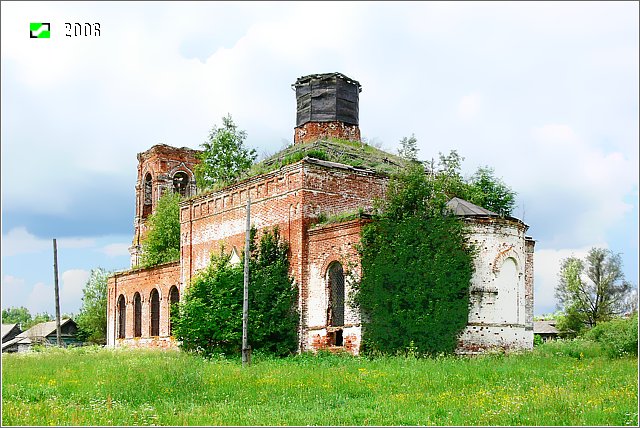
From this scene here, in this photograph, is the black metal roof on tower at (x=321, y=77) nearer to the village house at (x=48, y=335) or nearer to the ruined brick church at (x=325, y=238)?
the ruined brick church at (x=325, y=238)

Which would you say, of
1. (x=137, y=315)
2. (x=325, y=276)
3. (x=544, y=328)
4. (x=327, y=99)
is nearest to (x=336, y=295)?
(x=325, y=276)

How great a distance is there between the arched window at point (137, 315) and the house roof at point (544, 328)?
23287 millimetres

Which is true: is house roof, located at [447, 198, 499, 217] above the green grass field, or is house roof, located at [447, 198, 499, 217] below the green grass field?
→ above

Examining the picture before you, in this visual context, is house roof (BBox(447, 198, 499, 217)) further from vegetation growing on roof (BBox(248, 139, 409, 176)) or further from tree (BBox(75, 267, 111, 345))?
tree (BBox(75, 267, 111, 345))

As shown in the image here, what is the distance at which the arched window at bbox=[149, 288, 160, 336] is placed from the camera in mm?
31891

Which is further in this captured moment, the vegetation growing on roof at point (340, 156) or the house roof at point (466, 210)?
the vegetation growing on roof at point (340, 156)

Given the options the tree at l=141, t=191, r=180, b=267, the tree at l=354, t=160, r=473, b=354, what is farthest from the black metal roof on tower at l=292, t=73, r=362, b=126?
the tree at l=141, t=191, r=180, b=267

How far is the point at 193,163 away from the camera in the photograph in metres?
42.8

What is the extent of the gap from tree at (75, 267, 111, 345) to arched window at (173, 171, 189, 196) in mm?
6749

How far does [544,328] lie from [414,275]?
1161 inches

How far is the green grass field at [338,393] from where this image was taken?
10.8 meters

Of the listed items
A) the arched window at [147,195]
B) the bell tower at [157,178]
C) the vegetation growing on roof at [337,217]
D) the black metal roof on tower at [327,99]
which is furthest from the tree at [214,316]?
the arched window at [147,195]

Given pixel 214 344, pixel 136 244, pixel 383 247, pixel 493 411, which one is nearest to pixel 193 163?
pixel 136 244

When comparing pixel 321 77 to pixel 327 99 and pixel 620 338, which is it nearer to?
pixel 327 99
